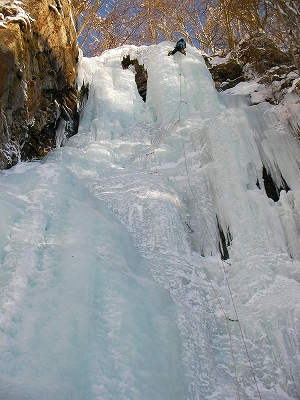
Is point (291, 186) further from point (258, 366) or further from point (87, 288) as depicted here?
point (87, 288)

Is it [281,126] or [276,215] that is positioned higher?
[281,126]

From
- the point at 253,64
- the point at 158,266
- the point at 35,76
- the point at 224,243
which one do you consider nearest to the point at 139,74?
the point at 253,64

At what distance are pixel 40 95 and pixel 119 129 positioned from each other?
1.39m

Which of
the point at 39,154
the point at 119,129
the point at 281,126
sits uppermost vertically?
the point at 281,126

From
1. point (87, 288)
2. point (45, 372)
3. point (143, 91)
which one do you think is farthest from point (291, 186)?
point (143, 91)

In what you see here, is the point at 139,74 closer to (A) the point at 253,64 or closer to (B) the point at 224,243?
(A) the point at 253,64

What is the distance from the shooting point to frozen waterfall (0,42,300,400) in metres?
2.31

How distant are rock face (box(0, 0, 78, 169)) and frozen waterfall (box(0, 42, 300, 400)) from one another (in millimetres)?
385

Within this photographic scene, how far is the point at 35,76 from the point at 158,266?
134 inches

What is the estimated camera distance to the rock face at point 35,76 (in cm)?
452

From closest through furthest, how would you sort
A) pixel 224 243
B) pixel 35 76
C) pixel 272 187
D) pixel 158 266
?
pixel 158 266, pixel 224 243, pixel 272 187, pixel 35 76

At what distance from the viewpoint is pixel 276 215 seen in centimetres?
399

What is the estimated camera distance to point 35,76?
17.2 ft

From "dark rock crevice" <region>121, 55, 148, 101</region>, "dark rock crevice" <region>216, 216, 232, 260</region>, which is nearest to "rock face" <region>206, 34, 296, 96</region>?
"dark rock crevice" <region>121, 55, 148, 101</region>
